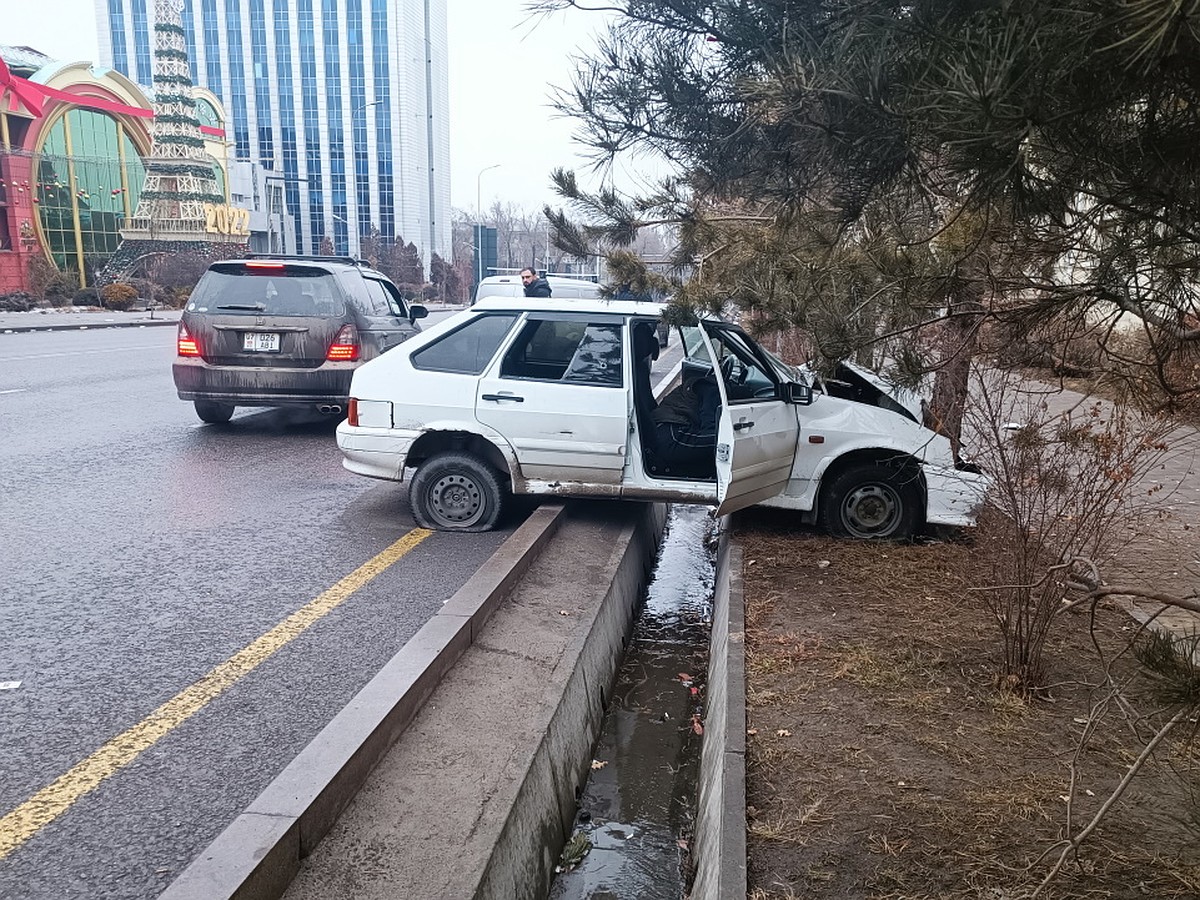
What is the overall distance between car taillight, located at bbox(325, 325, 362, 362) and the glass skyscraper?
106m

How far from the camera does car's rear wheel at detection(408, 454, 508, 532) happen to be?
6824 mm

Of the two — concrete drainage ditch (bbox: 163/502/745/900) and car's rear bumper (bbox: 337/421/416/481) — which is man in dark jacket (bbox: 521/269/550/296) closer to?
car's rear bumper (bbox: 337/421/416/481)

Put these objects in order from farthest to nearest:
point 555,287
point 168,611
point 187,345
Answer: point 555,287 < point 187,345 < point 168,611

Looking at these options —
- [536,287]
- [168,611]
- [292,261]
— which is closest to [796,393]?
[168,611]

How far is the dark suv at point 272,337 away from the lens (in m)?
9.59

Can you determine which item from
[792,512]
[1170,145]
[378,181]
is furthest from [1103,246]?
[378,181]

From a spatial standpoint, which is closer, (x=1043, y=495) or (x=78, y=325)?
(x=1043, y=495)

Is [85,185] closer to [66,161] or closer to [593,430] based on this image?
[66,161]

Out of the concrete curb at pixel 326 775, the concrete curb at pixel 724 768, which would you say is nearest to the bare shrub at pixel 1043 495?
the concrete curb at pixel 724 768

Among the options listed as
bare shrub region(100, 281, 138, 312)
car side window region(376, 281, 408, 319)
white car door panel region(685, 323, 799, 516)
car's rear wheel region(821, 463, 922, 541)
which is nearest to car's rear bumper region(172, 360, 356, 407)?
car side window region(376, 281, 408, 319)

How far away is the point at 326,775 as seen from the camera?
10.4 feet

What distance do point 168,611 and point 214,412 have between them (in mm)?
6126

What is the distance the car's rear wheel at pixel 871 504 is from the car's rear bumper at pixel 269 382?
17.0 ft

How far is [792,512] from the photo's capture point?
755cm
